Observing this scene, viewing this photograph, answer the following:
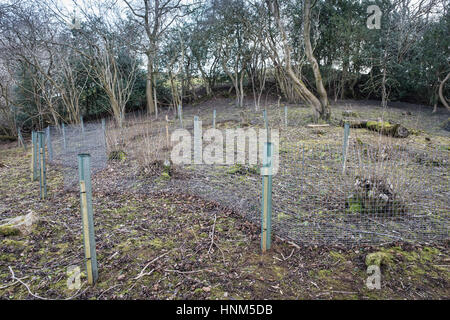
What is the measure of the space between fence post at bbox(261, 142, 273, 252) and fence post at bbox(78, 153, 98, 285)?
1.23 m

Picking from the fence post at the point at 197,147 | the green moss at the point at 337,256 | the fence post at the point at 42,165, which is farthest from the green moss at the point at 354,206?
the fence post at the point at 42,165

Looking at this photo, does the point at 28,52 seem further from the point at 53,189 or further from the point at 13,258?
the point at 13,258

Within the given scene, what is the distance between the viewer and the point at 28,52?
29.2 feet

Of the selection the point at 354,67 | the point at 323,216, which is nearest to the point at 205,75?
the point at 354,67

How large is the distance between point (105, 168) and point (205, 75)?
12.2 m

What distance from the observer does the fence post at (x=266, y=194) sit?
6.94ft

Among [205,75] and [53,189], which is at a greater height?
[205,75]

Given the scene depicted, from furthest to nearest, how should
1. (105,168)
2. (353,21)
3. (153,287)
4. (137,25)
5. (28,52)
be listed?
(353,21) → (137,25) → (28,52) → (105,168) → (153,287)

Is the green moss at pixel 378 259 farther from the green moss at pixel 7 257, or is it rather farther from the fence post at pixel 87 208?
the green moss at pixel 7 257

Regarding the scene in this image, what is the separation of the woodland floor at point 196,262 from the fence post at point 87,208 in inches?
6.5

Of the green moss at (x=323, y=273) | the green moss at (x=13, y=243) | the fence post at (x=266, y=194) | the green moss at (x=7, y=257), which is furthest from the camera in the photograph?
the green moss at (x=13, y=243)

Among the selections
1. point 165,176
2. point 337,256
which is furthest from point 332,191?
point 165,176

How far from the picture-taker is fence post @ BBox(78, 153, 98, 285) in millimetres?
1748

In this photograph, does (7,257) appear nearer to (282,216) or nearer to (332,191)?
(282,216)
